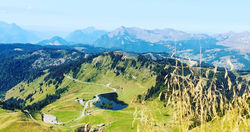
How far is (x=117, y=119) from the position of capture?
143 meters

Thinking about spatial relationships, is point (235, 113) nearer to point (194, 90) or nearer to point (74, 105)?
point (194, 90)

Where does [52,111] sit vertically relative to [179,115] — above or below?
below

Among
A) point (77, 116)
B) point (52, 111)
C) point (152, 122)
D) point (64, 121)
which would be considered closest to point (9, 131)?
point (64, 121)

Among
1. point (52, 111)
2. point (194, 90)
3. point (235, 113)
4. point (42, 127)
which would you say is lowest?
point (52, 111)

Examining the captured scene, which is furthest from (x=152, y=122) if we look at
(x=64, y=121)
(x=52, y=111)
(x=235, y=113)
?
(x=52, y=111)

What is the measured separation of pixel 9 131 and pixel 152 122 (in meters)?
124

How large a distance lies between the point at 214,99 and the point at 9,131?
126m

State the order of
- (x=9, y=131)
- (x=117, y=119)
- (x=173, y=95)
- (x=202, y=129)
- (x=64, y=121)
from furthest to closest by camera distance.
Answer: (x=64, y=121), (x=117, y=119), (x=9, y=131), (x=173, y=95), (x=202, y=129)

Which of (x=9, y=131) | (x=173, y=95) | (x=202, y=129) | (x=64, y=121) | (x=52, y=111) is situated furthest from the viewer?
(x=52, y=111)

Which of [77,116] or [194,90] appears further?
[77,116]

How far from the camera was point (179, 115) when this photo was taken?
7777mm

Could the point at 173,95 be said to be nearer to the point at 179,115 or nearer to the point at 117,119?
the point at 179,115

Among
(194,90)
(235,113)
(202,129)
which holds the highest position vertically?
(194,90)

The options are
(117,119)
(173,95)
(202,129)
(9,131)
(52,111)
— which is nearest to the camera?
(202,129)
